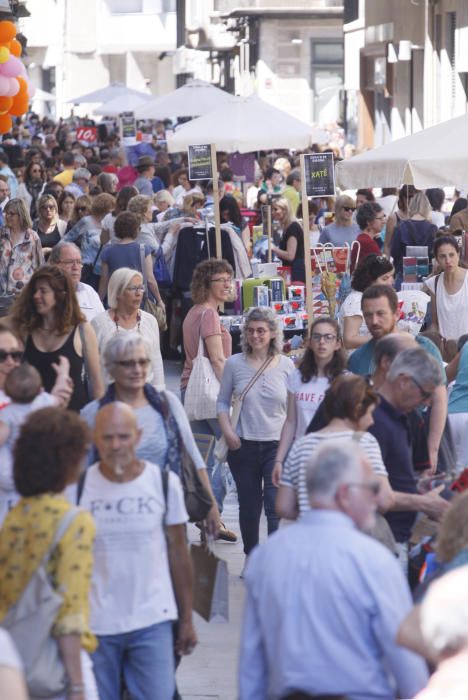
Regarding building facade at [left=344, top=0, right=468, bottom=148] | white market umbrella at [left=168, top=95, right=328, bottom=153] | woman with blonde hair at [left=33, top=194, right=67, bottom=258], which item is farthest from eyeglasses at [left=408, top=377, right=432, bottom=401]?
building facade at [left=344, top=0, right=468, bottom=148]

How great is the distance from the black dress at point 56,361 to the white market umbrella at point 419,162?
4747mm

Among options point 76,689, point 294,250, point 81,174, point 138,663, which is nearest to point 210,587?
point 138,663

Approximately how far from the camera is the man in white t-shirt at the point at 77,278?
9062 millimetres

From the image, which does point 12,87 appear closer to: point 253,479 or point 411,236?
point 411,236

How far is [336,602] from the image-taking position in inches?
160

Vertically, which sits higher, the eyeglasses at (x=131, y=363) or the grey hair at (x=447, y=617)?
the eyeglasses at (x=131, y=363)

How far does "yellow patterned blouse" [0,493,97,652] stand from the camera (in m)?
Result: 4.40

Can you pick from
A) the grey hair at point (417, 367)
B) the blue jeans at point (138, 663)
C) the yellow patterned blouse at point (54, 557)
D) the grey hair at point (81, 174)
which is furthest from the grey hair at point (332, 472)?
the grey hair at point (81, 174)

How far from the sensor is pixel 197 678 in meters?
6.88

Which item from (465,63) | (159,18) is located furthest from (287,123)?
(159,18)

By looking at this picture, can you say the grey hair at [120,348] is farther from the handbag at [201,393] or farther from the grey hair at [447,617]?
the handbag at [201,393]

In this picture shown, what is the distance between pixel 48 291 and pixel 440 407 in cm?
190

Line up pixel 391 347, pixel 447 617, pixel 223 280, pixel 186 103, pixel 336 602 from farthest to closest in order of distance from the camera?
pixel 186 103
pixel 223 280
pixel 391 347
pixel 336 602
pixel 447 617

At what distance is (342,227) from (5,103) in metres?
3.27
